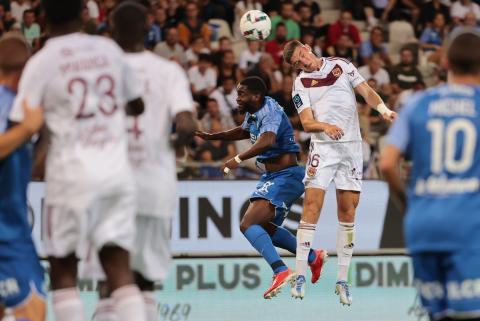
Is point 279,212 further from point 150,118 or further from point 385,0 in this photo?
point 385,0

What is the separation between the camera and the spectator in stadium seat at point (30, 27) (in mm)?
20109

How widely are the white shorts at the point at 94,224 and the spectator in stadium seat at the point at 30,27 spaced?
13.6m

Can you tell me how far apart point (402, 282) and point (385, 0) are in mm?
9645

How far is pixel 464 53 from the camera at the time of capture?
639cm

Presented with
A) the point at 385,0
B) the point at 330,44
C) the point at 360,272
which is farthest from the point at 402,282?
the point at 385,0

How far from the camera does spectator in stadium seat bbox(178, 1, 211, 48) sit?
2084 cm

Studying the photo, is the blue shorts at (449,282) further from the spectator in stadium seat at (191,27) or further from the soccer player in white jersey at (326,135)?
the spectator in stadium seat at (191,27)

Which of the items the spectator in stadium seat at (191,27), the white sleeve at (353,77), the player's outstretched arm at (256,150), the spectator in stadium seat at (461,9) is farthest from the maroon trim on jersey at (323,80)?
the spectator in stadium seat at (461,9)

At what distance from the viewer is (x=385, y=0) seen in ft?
75.9

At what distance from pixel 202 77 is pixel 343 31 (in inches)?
128

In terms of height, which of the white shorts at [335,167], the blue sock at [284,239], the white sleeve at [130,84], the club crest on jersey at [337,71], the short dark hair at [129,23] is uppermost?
the short dark hair at [129,23]

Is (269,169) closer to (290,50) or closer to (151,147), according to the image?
(290,50)

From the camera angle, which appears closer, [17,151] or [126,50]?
[17,151]

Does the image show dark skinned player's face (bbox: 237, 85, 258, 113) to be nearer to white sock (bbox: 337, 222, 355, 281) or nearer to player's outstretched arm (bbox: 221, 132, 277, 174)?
player's outstretched arm (bbox: 221, 132, 277, 174)
